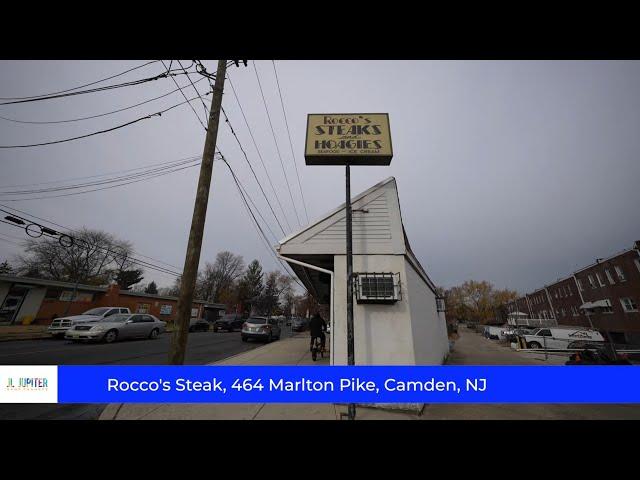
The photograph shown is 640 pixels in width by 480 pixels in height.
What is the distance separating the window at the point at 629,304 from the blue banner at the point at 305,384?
30925 millimetres

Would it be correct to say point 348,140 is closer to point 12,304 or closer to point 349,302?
point 349,302

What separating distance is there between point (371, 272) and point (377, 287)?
378mm

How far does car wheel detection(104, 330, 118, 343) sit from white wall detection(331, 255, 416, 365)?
38.8 ft

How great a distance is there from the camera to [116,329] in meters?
11.6

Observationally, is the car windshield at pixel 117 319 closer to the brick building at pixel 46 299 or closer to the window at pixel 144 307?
the brick building at pixel 46 299

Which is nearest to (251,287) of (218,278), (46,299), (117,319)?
(218,278)

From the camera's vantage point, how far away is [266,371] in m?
2.65

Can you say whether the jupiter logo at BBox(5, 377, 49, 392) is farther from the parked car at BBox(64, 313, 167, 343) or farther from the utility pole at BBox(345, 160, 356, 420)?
the parked car at BBox(64, 313, 167, 343)

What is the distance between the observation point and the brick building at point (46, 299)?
57.4ft
